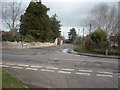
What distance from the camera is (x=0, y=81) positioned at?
22.7ft

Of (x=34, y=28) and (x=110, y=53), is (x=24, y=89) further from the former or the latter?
(x=34, y=28)

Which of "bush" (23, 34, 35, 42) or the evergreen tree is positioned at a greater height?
the evergreen tree

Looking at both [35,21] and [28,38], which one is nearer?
[28,38]

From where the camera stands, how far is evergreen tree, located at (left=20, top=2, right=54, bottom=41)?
142 ft

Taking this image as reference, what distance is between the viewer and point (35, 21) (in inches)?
1710

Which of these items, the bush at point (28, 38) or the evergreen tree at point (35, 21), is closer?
the bush at point (28, 38)

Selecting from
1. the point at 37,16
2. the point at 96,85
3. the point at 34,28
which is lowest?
the point at 96,85

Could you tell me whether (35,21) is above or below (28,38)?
above

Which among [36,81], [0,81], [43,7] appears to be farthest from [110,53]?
[43,7]

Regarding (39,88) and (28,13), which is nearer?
(39,88)

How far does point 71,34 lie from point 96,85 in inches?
4626

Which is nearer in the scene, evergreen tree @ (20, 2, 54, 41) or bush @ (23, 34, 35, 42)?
bush @ (23, 34, 35, 42)

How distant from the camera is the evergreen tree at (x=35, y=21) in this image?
43.3 metres

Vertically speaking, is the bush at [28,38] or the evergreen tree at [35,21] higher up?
the evergreen tree at [35,21]
